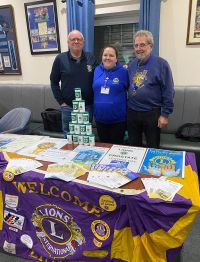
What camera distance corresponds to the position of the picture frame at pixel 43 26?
3203 millimetres

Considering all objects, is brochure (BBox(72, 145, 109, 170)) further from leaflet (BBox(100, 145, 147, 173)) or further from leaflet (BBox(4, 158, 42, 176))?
leaflet (BBox(4, 158, 42, 176))

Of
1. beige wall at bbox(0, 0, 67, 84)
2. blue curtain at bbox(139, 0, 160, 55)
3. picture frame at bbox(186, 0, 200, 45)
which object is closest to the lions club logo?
blue curtain at bbox(139, 0, 160, 55)

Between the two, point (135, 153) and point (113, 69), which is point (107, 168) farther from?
point (113, 69)

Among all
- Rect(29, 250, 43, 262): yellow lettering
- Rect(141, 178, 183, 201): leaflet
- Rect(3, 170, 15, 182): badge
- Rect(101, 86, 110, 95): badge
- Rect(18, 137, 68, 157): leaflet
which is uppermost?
Rect(101, 86, 110, 95): badge

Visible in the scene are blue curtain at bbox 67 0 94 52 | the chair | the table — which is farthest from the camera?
blue curtain at bbox 67 0 94 52

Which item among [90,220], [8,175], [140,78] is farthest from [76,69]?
[90,220]

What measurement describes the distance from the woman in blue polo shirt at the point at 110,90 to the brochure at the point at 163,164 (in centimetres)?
55

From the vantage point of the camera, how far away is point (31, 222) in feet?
4.96

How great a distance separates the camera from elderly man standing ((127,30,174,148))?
6.07 ft

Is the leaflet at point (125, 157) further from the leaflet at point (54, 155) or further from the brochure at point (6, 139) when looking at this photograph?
the brochure at point (6, 139)

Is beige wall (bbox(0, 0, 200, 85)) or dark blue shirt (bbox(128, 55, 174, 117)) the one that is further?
beige wall (bbox(0, 0, 200, 85))

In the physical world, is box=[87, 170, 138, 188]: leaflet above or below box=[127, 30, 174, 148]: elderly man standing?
below

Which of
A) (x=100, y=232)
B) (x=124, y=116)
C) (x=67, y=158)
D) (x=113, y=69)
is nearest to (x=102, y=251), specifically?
(x=100, y=232)

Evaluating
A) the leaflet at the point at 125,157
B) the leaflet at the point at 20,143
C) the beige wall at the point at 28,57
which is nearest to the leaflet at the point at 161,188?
the leaflet at the point at 125,157
